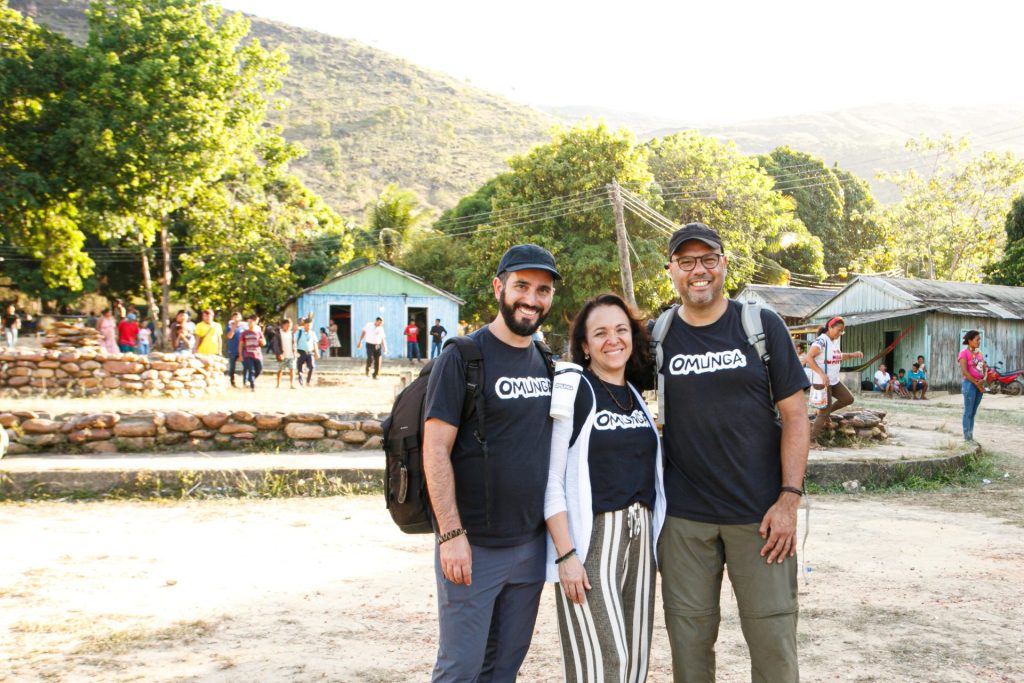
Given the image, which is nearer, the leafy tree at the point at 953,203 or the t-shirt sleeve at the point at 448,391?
the t-shirt sleeve at the point at 448,391

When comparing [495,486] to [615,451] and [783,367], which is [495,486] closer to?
[615,451]

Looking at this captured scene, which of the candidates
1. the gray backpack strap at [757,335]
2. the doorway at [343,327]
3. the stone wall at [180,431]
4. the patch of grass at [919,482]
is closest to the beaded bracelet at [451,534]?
the gray backpack strap at [757,335]

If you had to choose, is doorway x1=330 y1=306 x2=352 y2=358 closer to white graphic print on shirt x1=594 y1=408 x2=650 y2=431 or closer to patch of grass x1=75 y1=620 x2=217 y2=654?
patch of grass x1=75 y1=620 x2=217 y2=654

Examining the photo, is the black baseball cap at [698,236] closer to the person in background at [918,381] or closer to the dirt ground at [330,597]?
the dirt ground at [330,597]

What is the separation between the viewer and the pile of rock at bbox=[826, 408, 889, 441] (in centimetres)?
1106

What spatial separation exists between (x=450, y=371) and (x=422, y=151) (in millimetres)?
97550

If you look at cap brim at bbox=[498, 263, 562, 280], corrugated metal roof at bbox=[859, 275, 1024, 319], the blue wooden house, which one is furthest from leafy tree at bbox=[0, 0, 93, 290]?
corrugated metal roof at bbox=[859, 275, 1024, 319]

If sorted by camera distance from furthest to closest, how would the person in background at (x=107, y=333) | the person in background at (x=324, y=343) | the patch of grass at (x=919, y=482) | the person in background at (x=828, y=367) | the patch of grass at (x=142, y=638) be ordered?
the person in background at (x=324, y=343) < the person in background at (x=107, y=333) < the person in background at (x=828, y=367) < the patch of grass at (x=919, y=482) < the patch of grass at (x=142, y=638)

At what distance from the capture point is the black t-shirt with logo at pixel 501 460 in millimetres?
2824

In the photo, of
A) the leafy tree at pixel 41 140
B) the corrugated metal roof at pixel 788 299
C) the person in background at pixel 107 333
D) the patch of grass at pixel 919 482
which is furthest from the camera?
the corrugated metal roof at pixel 788 299

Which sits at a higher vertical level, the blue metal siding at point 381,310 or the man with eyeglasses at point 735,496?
the blue metal siding at point 381,310

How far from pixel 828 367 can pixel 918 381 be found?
54.4 ft

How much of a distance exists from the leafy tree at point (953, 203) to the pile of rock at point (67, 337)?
3792cm

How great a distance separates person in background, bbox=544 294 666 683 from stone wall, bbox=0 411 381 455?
7.31 meters
